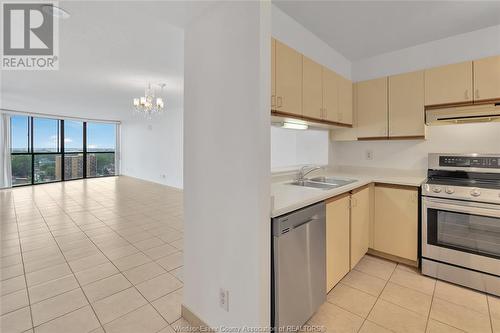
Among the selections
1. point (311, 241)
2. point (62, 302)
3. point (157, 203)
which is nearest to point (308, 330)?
point (311, 241)

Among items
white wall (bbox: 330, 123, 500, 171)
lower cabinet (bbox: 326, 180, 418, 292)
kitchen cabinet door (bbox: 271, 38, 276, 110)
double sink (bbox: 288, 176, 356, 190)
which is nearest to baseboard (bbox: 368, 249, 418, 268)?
lower cabinet (bbox: 326, 180, 418, 292)

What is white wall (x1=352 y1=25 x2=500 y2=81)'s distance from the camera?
2.38m

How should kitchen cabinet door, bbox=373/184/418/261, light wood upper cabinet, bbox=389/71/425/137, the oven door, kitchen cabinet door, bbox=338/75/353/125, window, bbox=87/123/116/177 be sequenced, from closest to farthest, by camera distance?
the oven door < kitchen cabinet door, bbox=373/184/418/261 < light wood upper cabinet, bbox=389/71/425/137 < kitchen cabinet door, bbox=338/75/353/125 < window, bbox=87/123/116/177

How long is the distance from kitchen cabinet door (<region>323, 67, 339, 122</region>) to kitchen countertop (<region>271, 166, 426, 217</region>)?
75 centimetres

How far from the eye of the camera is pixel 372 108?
114 inches

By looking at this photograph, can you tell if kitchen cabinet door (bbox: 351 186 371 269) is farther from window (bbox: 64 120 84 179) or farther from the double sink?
window (bbox: 64 120 84 179)

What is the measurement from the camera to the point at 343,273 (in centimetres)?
208

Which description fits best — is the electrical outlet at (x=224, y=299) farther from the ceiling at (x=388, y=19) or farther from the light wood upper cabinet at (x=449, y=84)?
the light wood upper cabinet at (x=449, y=84)

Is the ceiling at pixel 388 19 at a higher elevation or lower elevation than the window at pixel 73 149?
higher

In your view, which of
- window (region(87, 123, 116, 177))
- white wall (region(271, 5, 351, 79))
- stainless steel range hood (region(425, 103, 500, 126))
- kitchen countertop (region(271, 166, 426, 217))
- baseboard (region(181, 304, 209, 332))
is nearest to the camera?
kitchen countertop (region(271, 166, 426, 217))

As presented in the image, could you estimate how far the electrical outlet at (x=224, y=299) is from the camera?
1.43m

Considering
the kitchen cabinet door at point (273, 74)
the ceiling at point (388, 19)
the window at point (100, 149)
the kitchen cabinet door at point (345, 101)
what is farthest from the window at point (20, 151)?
the kitchen cabinet door at point (345, 101)

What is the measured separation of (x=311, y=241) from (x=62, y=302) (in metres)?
2.10

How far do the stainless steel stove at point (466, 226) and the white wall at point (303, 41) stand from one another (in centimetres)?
174
